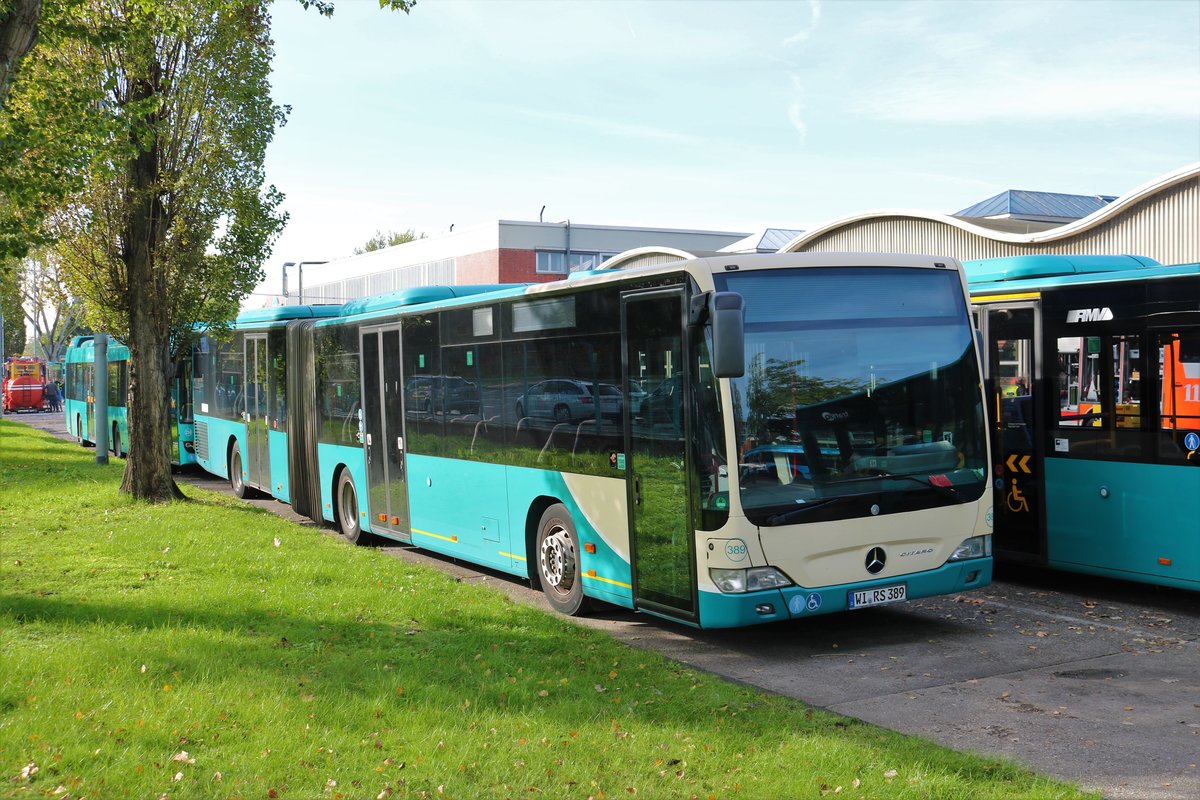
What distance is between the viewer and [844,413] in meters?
8.59

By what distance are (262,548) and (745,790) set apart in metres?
8.76

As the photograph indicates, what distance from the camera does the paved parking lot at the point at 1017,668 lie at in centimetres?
643

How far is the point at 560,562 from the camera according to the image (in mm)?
10453

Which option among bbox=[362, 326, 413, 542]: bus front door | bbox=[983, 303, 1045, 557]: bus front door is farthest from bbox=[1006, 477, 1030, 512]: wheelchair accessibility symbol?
bbox=[362, 326, 413, 542]: bus front door

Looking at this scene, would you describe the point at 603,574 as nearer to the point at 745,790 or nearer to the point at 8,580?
the point at 745,790

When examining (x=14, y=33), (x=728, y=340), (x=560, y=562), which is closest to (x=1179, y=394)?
(x=728, y=340)

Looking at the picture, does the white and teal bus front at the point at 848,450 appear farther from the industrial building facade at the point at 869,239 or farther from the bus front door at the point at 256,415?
the bus front door at the point at 256,415

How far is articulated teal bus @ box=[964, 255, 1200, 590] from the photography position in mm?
9867

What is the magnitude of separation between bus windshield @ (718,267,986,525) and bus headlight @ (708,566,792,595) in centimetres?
36

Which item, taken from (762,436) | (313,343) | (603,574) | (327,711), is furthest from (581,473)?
(313,343)

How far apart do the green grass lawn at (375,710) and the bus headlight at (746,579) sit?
0.66 m

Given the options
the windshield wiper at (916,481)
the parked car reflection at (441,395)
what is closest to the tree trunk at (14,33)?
the parked car reflection at (441,395)

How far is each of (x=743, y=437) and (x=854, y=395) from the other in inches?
39.1

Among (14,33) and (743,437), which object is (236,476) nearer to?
(14,33)
